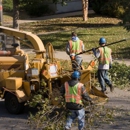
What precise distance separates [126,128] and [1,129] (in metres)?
2.86

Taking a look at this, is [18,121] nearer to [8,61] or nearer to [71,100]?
[8,61]

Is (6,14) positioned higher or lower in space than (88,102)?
higher

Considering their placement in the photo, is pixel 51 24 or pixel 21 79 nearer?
pixel 21 79

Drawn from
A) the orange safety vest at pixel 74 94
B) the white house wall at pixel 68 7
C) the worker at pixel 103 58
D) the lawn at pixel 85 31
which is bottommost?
the orange safety vest at pixel 74 94

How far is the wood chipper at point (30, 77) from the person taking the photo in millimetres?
12320

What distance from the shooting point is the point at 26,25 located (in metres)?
34.3

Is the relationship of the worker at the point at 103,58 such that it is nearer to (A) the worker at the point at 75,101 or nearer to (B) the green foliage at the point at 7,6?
(A) the worker at the point at 75,101

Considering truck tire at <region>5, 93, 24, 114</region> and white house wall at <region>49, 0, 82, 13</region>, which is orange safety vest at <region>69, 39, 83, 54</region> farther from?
white house wall at <region>49, 0, 82, 13</region>

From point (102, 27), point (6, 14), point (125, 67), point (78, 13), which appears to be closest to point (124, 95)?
point (125, 67)

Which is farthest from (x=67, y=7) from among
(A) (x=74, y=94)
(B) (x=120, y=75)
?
(A) (x=74, y=94)

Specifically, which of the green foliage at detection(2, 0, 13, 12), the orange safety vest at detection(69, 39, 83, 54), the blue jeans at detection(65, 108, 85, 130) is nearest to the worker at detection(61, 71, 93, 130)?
the blue jeans at detection(65, 108, 85, 130)

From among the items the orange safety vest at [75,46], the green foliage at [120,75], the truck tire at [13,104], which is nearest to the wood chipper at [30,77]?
the truck tire at [13,104]

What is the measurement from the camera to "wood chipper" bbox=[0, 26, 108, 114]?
12320mm

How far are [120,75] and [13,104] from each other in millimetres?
5323
